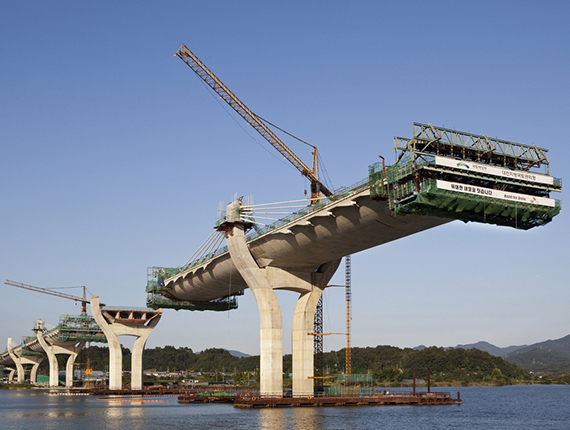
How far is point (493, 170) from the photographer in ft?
173

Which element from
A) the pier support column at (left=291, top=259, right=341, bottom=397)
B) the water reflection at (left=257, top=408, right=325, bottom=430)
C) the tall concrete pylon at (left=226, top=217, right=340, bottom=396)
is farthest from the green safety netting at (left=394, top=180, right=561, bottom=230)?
the pier support column at (left=291, top=259, right=341, bottom=397)

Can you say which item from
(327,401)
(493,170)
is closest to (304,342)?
(327,401)

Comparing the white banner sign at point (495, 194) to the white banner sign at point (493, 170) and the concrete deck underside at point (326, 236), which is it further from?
the concrete deck underside at point (326, 236)

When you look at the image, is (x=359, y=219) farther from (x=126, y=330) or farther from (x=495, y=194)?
(x=126, y=330)

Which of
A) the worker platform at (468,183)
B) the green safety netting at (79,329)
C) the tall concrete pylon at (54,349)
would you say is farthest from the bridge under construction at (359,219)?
the tall concrete pylon at (54,349)

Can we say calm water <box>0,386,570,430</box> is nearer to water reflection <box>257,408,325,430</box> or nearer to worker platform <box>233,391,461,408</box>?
water reflection <box>257,408,325,430</box>

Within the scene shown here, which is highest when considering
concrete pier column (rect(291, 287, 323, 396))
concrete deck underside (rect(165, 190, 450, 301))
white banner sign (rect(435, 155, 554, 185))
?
white banner sign (rect(435, 155, 554, 185))

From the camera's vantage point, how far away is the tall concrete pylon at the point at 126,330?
384 feet

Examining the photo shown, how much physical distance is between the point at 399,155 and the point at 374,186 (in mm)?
3472

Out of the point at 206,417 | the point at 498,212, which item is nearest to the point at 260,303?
the point at 206,417

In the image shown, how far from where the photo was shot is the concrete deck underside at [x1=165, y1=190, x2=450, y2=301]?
58.9m

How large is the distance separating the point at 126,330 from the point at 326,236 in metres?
64.3

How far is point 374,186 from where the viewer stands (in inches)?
2162

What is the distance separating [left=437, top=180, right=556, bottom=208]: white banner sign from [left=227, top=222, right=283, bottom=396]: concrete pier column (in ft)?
108
